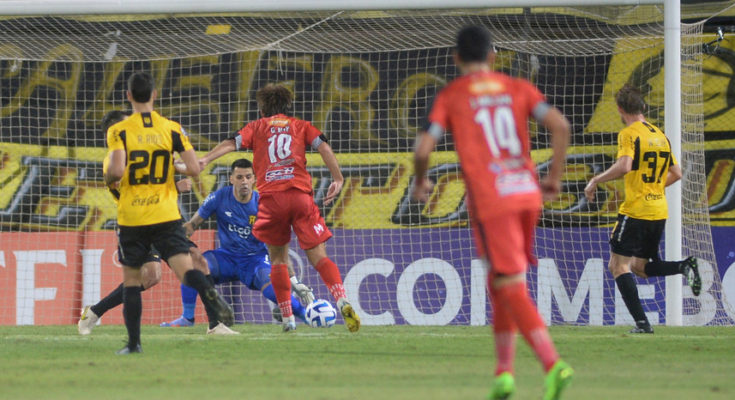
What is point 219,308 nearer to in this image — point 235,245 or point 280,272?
point 280,272

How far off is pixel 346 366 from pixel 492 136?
2168mm

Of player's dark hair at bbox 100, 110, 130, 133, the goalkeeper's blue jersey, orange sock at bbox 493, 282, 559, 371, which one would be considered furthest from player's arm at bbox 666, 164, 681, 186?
orange sock at bbox 493, 282, 559, 371

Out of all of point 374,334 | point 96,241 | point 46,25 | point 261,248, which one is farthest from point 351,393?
point 46,25

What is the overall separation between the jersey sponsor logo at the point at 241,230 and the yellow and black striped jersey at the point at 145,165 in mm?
4310

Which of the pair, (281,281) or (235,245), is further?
(235,245)

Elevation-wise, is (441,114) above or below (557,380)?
above

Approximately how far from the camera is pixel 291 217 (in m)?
8.62

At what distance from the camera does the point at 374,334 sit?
9078 millimetres

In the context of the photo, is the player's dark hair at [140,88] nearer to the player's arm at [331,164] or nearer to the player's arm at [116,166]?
the player's arm at [116,166]

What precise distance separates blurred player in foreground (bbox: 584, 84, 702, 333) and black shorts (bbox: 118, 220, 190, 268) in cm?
376

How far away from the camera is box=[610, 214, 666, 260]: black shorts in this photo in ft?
30.6

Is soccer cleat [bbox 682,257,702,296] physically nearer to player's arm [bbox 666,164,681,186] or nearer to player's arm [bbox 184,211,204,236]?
player's arm [bbox 666,164,681,186]

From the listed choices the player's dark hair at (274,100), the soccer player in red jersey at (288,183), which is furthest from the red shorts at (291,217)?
the player's dark hair at (274,100)

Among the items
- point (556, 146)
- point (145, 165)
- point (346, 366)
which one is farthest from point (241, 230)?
point (556, 146)
